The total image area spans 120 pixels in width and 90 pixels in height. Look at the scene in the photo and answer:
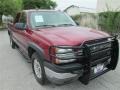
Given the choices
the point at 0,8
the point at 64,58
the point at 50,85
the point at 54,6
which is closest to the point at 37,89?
the point at 50,85

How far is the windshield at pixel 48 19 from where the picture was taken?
15.1 ft

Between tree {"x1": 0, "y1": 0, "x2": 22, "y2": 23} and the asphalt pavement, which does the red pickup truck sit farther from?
tree {"x1": 0, "y1": 0, "x2": 22, "y2": 23}

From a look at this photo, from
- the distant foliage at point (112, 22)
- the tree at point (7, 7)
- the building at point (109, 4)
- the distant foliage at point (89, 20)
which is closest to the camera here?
the distant foliage at point (112, 22)

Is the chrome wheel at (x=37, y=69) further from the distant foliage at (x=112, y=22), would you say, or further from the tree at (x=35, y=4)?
the tree at (x=35, y=4)

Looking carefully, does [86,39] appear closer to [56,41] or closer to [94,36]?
[94,36]

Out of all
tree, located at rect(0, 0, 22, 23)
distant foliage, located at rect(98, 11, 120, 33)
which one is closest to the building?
distant foliage, located at rect(98, 11, 120, 33)

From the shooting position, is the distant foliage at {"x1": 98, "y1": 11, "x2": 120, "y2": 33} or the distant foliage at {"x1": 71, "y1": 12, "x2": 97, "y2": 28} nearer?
the distant foliage at {"x1": 98, "y1": 11, "x2": 120, "y2": 33}

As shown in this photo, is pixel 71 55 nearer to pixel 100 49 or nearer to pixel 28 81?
pixel 100 49

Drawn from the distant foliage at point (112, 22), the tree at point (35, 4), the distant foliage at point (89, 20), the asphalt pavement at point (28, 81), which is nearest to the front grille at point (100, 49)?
the asphalt pavement at point (28, 81)

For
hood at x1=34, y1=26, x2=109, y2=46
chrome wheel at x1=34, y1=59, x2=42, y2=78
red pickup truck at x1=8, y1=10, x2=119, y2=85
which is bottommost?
chrome wheel at x1=34, y1=59, x2=42, y2=78

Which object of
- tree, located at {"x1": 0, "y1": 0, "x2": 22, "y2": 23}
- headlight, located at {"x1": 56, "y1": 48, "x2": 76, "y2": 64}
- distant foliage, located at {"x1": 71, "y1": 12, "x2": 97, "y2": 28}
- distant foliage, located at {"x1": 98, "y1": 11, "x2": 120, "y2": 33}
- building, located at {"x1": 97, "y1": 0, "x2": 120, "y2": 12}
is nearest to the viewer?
headlight, located at {"x1": 56, "y1": 48, "x2": 76, "y2": 64}

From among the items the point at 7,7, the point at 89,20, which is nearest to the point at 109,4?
the point at 89,20

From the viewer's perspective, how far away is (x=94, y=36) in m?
3.66

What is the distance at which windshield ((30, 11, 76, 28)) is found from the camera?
461 cm
